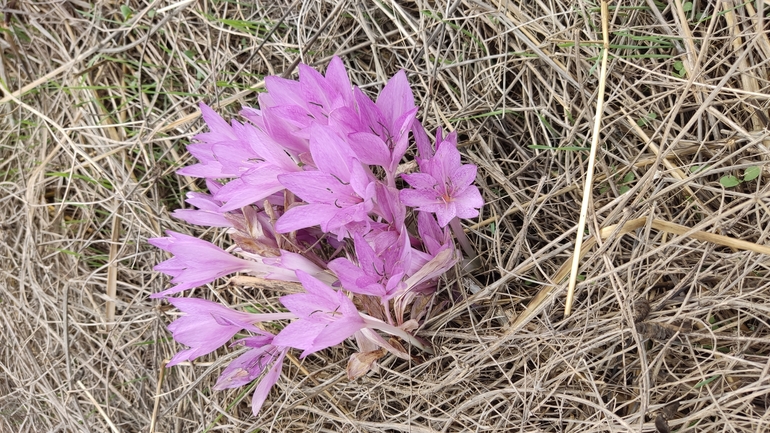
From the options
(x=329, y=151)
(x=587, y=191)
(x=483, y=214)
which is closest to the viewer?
(x=329, y=151)

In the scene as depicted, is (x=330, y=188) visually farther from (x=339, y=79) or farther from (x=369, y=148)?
(x=339, y=79)

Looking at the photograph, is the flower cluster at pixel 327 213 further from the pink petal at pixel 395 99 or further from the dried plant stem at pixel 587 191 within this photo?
the dried plant stem at pixel 587 191

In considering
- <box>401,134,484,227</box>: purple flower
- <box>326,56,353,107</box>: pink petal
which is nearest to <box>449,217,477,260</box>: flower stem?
<box>401,134,484,227</box>: purple flower

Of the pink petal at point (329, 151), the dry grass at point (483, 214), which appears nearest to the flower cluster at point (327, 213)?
the pink petal at point (329, 151)

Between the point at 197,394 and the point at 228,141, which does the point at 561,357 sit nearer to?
the point at 228,141

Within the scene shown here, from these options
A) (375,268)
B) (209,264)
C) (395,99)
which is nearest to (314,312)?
(375,268)

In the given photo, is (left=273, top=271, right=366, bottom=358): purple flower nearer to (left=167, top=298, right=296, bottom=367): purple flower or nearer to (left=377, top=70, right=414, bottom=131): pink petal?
(left=167, top=298, right=296, bottom=367): purple flower

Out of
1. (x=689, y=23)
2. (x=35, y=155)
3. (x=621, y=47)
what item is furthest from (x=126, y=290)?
(x=689, y=23)
